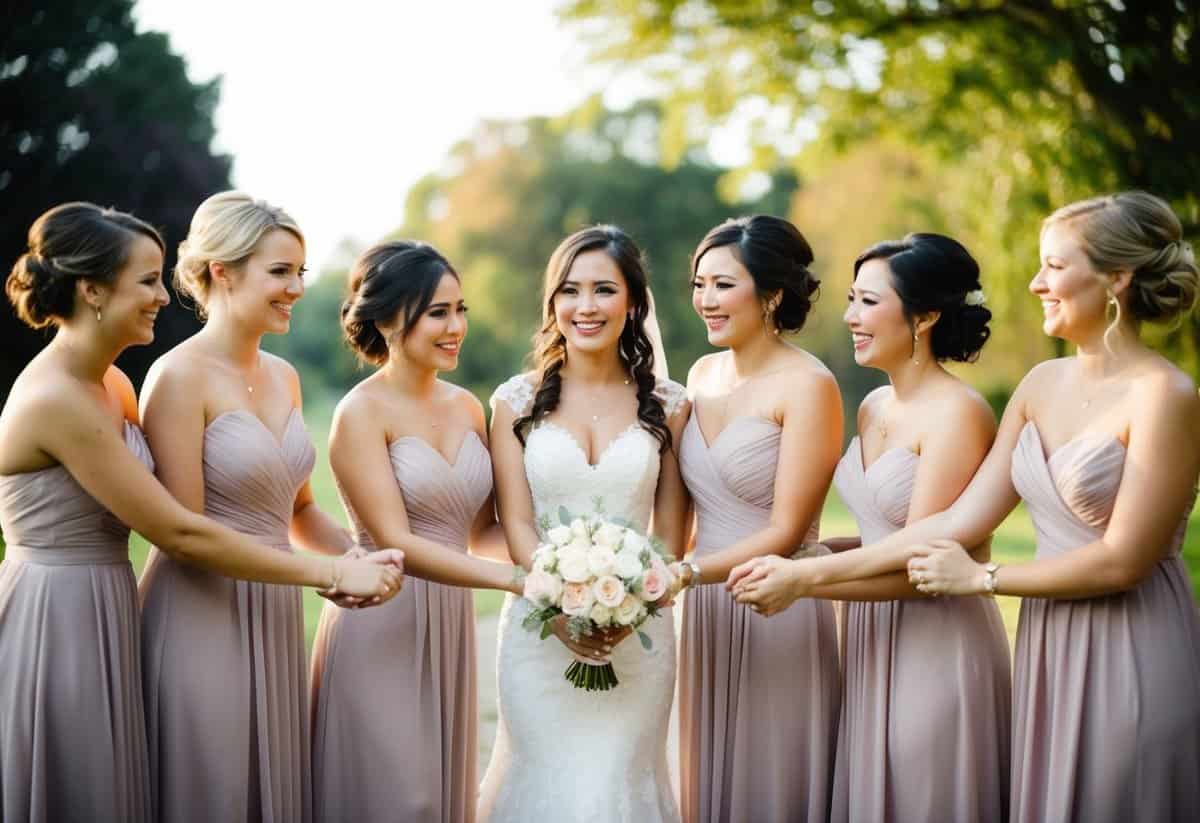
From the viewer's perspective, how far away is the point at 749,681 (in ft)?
19.1

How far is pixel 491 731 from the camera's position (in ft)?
32.4

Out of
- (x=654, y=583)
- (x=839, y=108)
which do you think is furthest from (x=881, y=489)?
(x=839, y=108)

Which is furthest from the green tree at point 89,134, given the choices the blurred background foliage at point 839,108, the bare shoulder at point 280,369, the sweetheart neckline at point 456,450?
the sweetheart neckline at point 456,450

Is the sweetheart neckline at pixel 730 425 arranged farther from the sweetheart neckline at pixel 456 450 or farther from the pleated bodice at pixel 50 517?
the pleated bodice at pixel 50 517

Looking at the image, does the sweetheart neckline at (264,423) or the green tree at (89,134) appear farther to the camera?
the green tree at (89,134)

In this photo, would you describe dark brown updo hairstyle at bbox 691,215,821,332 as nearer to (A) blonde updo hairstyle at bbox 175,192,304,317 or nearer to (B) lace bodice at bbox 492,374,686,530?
(B) lace bodice at bbox 492,374,686,530

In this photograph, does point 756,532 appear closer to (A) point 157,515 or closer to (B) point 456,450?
(B) point 456,450

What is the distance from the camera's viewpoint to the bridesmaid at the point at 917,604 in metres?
5.21

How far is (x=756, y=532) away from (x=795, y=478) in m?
0.34

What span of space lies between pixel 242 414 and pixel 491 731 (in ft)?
17.4

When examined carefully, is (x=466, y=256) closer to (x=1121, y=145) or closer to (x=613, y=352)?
(x=1121, y=145)

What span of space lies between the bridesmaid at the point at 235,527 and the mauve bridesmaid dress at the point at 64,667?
0.21m

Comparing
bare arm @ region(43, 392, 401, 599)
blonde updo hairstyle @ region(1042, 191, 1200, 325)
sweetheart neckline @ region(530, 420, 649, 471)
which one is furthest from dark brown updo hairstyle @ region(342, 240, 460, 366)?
blonde updo hairstyle @ region(1042, 191, 1200, 325)

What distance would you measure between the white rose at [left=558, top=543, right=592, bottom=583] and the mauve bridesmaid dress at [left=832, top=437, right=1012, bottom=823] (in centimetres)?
134
